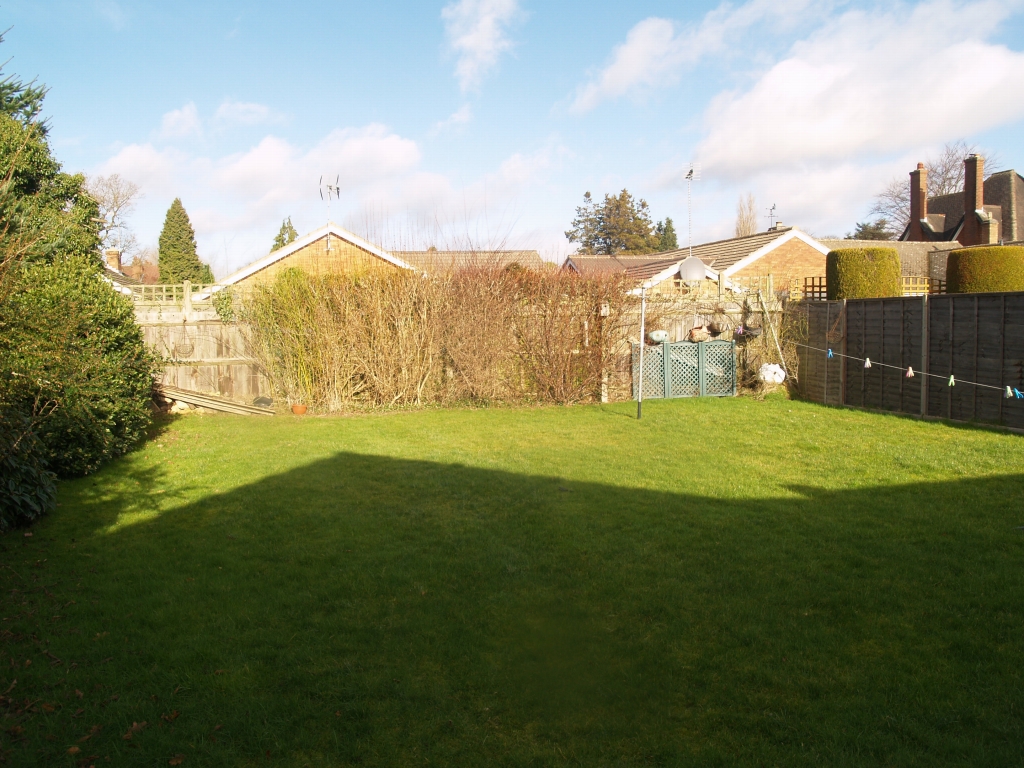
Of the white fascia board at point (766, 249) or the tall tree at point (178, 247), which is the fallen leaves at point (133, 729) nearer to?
the white fascia board at point (766, 249)

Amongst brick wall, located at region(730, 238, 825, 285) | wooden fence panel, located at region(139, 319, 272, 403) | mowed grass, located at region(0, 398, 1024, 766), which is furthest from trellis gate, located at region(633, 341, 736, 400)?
brick wall, located at region(730, 238, 825, 285)

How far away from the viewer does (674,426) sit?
36.2 ft

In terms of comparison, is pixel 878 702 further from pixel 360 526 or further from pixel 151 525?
pixel 151 525

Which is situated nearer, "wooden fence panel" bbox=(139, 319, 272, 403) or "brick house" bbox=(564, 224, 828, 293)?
→ "wooden fence panel" bbox=(139, 319, 272, 403)

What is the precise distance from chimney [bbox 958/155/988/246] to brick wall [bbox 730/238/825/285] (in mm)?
9292

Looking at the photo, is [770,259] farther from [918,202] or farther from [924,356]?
[924,356]

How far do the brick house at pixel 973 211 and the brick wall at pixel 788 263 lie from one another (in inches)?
360

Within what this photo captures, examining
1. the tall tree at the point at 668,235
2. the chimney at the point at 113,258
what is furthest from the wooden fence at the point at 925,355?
the tall tree at the point at 668,235

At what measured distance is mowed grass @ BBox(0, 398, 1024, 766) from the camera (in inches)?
119

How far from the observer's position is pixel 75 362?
719 centimetres

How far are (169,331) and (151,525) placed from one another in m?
9.58

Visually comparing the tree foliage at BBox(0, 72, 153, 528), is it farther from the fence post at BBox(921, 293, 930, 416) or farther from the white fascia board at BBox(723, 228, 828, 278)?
the white fascia board at BBox(723, 228, 828, 278)

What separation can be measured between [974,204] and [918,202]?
11.0ft

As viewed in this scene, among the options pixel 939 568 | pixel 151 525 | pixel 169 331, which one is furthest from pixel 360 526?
pixel 169 331
